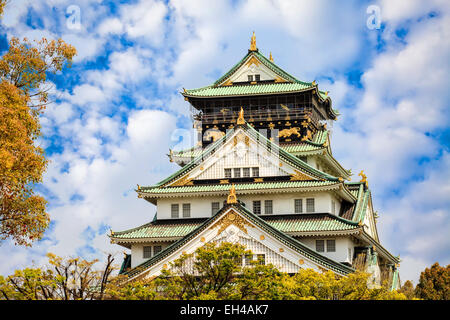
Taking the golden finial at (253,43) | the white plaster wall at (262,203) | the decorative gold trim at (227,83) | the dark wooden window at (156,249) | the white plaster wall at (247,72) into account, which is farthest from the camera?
the golden finial at (253,43)

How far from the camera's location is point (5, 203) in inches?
1171

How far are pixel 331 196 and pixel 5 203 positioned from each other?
28.8 metres

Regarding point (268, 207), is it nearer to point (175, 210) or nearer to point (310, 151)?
point (310, 151)

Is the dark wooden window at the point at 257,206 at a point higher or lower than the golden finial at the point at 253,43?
lower

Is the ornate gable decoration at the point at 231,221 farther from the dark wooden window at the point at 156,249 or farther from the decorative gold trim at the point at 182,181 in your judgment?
the decorative gold trim at the point at 182,181

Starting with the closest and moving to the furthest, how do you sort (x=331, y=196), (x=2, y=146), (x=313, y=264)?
(x=2, y=146), (x=313, y=264), (x=331, y=196)

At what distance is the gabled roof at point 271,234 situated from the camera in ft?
145

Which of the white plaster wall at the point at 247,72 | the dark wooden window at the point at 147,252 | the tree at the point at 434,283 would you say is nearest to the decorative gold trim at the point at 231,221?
the dark wooden window at the point at 147,252

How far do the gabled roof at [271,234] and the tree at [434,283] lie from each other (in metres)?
30.3

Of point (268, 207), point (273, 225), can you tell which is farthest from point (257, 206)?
point (273, 225)
